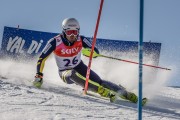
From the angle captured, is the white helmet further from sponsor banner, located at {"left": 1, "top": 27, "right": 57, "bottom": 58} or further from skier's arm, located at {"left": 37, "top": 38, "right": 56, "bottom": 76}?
sponsor banner, located at {"left": 1, "top": 27, "right": 57, "bottom": 58}

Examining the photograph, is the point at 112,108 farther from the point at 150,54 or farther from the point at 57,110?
the point at 150,54

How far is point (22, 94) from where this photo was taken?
5117 mm

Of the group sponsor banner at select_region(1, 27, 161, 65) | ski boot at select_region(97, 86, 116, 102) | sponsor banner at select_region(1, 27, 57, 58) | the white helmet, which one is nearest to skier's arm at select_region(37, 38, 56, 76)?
the white helmet

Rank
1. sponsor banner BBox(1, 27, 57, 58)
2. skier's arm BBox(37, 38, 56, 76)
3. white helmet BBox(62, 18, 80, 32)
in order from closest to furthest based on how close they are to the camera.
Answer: skier's arm BBox(37, 38, 56, 76)
white helmet BBox(62, 18, 80, 32)
sponsor banner BBox(1, 27, 57, 58)

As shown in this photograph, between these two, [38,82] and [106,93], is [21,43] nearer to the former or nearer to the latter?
[38,82]

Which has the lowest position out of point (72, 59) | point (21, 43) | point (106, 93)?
point (106, 93)

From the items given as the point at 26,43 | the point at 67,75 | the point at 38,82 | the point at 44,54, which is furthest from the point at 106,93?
the point at 26,43

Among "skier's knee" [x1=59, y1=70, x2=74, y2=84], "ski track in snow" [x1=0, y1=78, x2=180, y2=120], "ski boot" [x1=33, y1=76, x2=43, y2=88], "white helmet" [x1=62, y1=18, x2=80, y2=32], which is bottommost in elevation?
"ski track in snow" [x1=0, y1=78, x2=180, y2=120]

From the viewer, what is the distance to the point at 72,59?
22.6 feet

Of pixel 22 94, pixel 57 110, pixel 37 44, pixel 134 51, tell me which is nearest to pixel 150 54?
pixel 134 51

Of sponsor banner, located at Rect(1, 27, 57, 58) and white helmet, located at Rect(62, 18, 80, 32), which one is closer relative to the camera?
white helmet, located at Rect(62, 18, 80, 32)

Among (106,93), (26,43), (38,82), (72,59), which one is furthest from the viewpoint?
(26,43)

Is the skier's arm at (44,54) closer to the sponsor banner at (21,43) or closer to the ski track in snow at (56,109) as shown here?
the ski track in snow at (56,109)

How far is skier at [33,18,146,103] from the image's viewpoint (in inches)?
232
